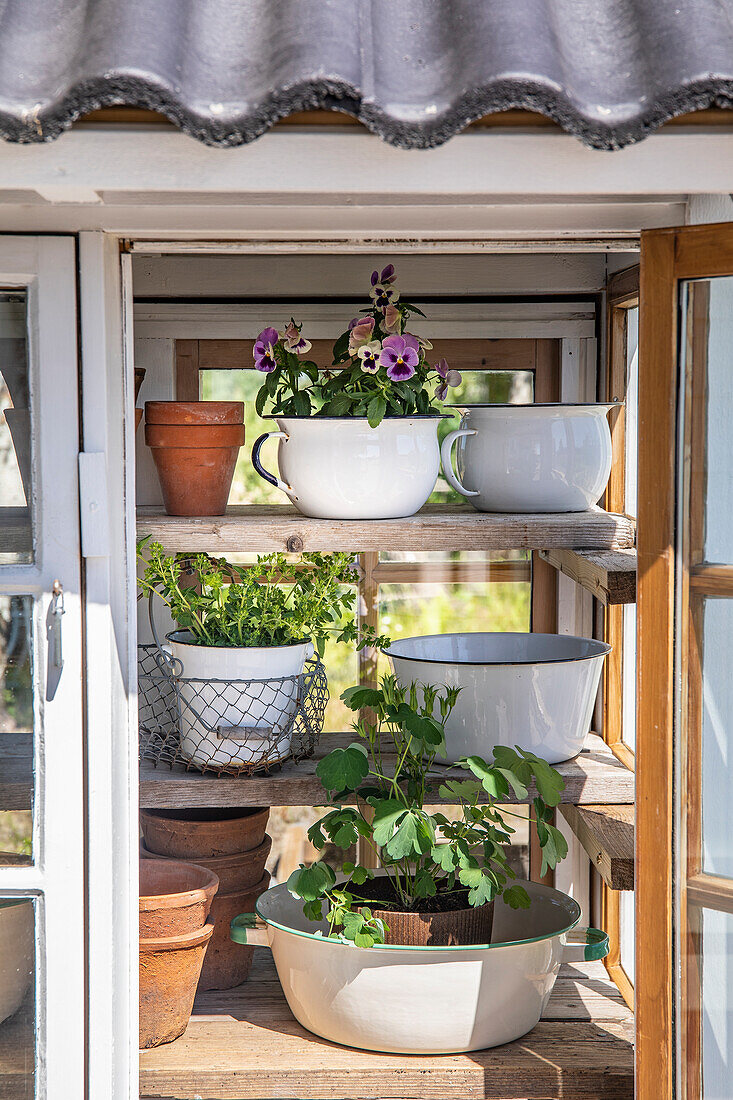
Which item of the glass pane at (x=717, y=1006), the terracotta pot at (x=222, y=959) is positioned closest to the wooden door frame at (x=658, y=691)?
the glass pane at (x=717, y=1006)

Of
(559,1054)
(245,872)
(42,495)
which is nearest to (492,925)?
(559,1054)

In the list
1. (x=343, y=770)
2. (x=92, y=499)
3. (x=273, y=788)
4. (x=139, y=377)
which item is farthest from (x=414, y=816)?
(x=139, y=377)

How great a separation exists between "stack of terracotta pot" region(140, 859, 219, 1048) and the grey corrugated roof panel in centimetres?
128

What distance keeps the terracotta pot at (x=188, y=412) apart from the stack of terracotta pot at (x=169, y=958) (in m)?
0.82

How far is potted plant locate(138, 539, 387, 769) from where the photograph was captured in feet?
5.93

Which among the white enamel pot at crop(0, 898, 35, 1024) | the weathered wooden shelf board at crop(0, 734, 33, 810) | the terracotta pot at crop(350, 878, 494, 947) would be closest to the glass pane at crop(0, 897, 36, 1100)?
the white enamel pot at crop(0, 898, 35, 1024)

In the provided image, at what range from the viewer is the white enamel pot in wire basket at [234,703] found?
5.92 ft

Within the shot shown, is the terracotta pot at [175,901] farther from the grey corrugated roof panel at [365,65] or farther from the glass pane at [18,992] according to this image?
the grey corrugated roof panel at [365,65]

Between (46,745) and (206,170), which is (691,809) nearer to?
(46,745)

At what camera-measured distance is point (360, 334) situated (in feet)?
5.81

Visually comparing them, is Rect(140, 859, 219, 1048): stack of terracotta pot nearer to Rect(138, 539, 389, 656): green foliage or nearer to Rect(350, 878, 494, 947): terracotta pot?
Rect(350, 878, 494, 947): terracotta pot

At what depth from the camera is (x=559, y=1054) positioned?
67.6 inches

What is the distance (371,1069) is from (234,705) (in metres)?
0.62

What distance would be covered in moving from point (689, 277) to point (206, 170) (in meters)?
0.60
